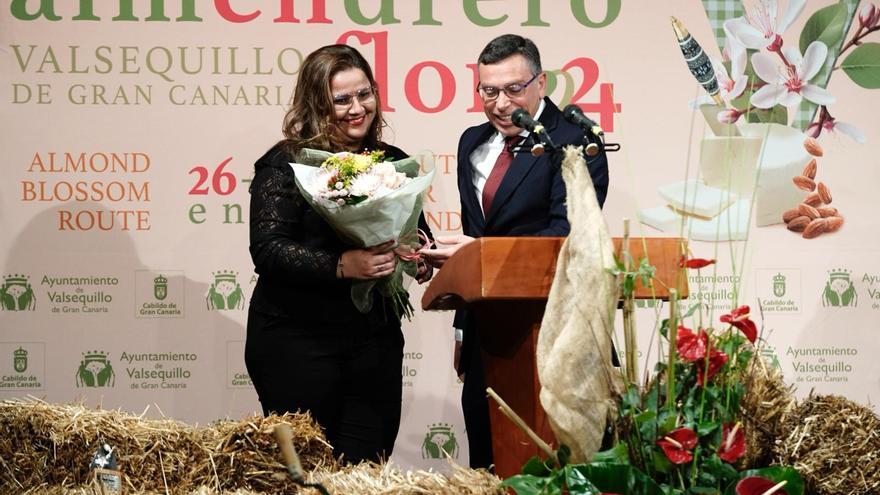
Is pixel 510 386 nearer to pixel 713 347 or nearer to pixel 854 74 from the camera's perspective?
Result: pixel 713 347

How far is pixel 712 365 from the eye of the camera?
1800 mm

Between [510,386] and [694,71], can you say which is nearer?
[510,386]

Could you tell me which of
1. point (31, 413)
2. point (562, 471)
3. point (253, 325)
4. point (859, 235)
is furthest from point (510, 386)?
point (859, 235)

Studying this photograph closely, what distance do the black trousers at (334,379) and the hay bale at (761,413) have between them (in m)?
1.39

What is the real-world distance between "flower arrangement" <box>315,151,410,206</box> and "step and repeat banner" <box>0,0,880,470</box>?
1.57m

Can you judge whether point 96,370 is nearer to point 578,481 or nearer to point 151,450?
point 151,450

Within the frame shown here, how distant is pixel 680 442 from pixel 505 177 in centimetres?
141

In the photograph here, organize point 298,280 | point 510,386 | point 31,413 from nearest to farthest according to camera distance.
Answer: point 510,386 < point 31,413 < point 298,280

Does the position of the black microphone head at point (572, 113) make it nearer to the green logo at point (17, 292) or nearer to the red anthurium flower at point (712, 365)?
the red anthurium flower at point (712, 365)

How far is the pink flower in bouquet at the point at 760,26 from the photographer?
450 cm

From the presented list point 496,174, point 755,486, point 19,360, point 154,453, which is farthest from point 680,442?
point 19,360

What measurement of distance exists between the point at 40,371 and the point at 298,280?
176 centimetres

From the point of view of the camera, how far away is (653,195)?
4512 mm

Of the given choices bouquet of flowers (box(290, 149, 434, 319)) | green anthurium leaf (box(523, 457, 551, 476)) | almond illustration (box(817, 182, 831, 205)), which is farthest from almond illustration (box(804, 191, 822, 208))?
green anthurium leaf (box(523, 457, 551, 476))
